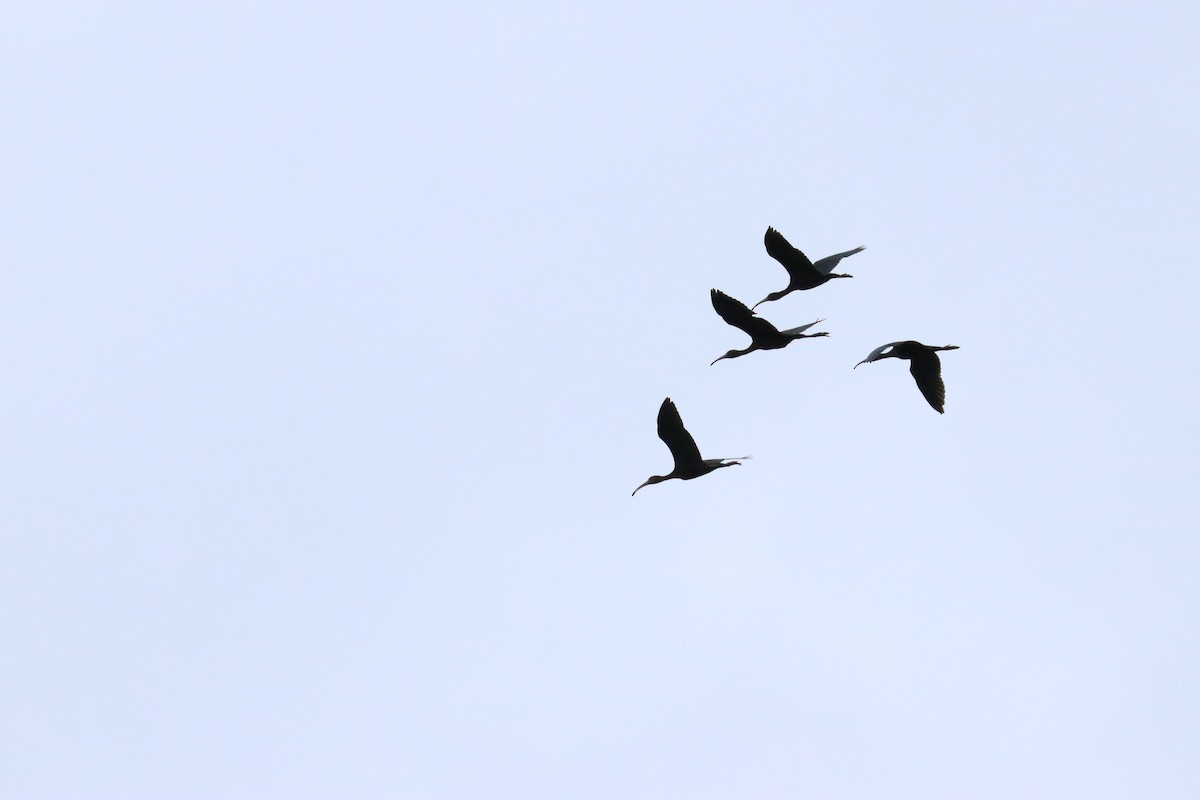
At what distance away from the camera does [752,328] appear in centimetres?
3678

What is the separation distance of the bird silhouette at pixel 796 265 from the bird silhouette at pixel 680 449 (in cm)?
528

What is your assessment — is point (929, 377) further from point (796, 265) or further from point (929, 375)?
point (796, 265)

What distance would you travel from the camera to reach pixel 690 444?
113ft

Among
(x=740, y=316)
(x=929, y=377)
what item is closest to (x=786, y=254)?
(x=740, y=316)

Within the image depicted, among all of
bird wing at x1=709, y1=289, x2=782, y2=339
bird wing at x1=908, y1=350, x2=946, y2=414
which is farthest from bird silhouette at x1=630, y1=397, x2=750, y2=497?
bird wing at x1=908, y1=350, x2=946, y2=414

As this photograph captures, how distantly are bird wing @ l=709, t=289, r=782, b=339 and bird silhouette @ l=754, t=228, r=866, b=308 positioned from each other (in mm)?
1811

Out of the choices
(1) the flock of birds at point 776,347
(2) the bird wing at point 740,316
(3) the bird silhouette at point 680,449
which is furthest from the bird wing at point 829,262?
(3) the bird silhouette at point 680,449

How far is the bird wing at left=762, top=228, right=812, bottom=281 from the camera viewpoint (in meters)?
37.2

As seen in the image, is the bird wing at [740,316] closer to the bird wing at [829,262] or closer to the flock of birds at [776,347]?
the flock of birds at [776,347]

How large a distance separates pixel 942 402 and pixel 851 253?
4366 millimetres

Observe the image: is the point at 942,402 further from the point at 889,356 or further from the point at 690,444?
the point at 690,444

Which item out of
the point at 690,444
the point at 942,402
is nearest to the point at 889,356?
the point at 942,402

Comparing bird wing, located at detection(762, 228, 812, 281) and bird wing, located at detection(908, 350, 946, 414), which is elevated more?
bird wing, located at detection(762, 228, 812, 281)

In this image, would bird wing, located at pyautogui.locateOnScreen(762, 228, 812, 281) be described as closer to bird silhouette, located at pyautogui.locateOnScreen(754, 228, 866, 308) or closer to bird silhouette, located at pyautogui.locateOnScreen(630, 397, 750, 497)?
bird silhouette, located at pyautogui.locateOnScreen(754, 228, 866, 308)
